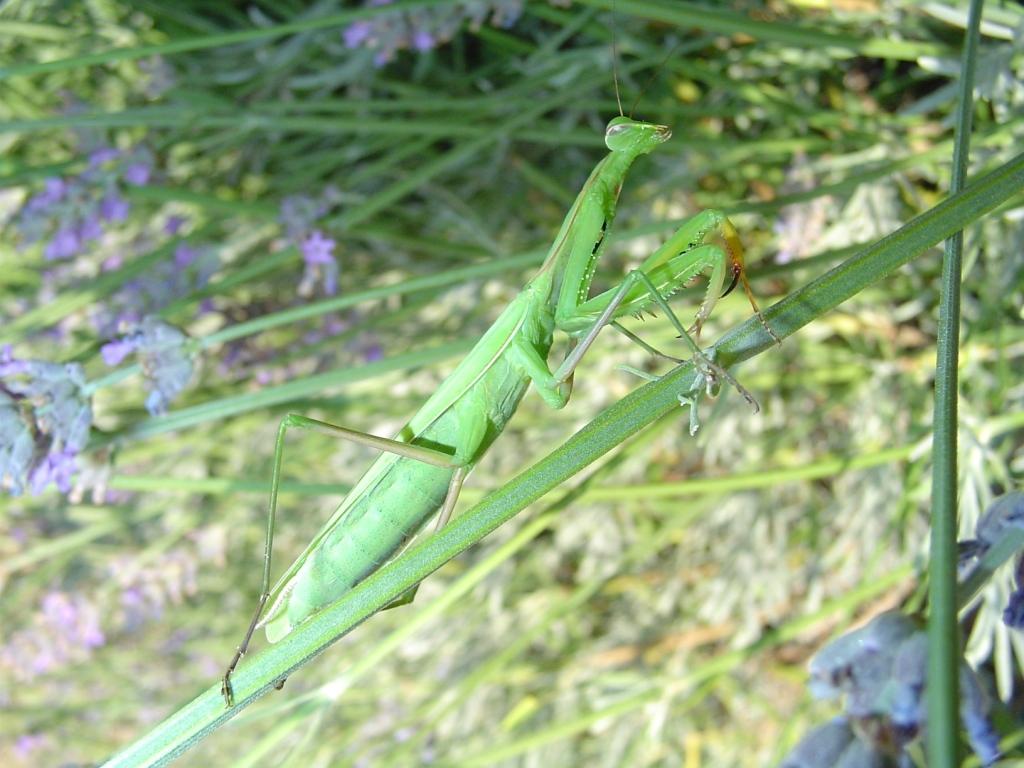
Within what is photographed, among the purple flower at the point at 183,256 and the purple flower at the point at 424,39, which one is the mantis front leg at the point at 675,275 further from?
the purple flower at the point at 183,256

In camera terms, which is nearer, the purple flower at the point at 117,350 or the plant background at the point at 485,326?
the purple flower at the point at 117,350

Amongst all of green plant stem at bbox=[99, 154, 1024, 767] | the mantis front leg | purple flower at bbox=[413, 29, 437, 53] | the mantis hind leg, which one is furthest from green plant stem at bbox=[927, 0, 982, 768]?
purple flower at bbox=[413, 29, 437, 53]

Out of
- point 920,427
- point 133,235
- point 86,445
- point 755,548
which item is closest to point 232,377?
point 133,235

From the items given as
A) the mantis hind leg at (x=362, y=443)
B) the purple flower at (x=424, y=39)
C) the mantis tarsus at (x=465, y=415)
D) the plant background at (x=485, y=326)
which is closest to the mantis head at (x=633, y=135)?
the mantis tarsus at (x=465, y=415)

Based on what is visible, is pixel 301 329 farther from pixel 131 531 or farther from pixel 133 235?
pixel 131 531

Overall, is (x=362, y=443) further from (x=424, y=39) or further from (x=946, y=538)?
(x=424, y=39)
